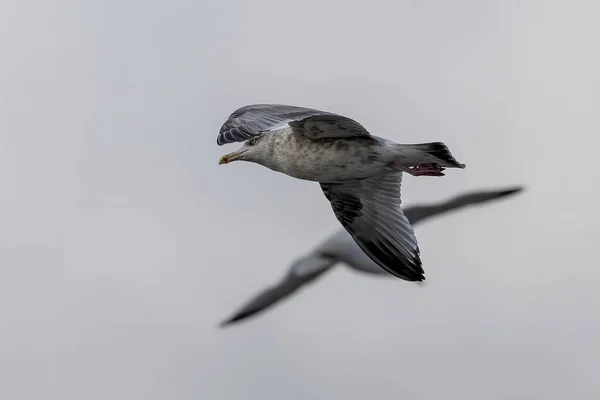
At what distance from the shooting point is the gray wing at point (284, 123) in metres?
20.8

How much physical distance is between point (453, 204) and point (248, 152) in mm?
8324

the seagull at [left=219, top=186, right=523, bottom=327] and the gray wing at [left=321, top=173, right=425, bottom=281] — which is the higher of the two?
the gray wing at [left=321, top=173, right=425, bottom=281]

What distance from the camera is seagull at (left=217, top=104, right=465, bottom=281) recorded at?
2145 centimetres

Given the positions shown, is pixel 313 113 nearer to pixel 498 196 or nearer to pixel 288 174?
pixel 288 174

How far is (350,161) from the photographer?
72.9 ft

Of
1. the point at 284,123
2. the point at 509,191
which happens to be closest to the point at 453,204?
the point at 509,191

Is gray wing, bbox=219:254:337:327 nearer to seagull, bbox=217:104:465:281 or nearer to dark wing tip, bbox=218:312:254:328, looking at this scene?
dark wing tip, bbox=218:312:254:328

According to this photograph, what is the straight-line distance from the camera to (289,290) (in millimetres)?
31234

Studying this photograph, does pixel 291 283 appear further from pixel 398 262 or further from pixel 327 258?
pixel 398 262

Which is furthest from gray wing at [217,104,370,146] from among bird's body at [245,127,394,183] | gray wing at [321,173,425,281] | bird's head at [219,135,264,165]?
gray wing at [321,173,425,281]

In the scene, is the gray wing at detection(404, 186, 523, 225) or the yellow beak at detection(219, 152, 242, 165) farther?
the gray wing at detection(404, 186, 523, 225)

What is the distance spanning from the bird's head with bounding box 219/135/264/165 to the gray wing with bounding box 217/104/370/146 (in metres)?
0.57

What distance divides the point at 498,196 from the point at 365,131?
27.0 ft

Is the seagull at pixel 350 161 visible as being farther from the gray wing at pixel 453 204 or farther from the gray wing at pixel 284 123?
the gray wing at pixel 453 204
